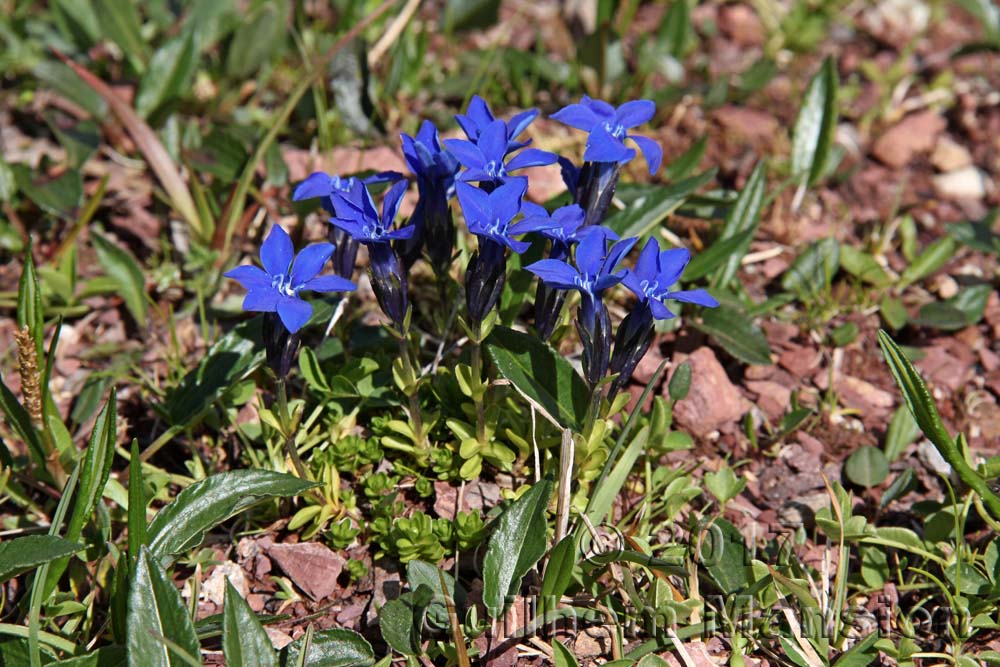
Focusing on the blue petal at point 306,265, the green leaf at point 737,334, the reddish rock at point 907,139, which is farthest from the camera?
the reddish rock at point 907,139

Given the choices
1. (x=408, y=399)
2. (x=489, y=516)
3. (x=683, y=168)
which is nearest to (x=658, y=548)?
(x=489, y=516)

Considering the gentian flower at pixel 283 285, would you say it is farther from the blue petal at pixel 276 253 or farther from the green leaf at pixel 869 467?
the green leaf at pixel 869 467

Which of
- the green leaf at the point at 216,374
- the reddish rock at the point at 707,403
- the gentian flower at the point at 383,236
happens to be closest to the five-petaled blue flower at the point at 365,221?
the gentian flower at the point at 383,236

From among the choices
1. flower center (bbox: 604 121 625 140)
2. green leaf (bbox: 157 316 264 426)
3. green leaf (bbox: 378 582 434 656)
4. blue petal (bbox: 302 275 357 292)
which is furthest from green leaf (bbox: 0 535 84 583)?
flower center (bbox: 604 121 625 140)

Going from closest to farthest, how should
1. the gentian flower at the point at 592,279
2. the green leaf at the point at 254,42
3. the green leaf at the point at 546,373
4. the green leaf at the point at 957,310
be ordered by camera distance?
1. the gentian flower at the point at 592,279
2. the green leaf at the point at 546,373
3. the green leaf at the point at 957,310
4. the green leaf at the point at 254,42

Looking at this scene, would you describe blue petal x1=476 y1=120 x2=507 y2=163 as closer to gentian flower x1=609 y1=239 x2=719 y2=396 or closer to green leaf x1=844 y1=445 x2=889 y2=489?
gentian flower x1=609 y1=239 x2=719 y2=396

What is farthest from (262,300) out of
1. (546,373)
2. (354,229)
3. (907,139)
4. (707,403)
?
(907,139)
